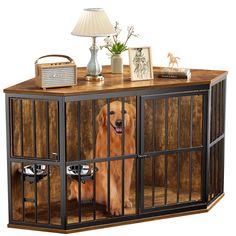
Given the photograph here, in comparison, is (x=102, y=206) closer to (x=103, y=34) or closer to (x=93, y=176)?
(x=93, y=176)

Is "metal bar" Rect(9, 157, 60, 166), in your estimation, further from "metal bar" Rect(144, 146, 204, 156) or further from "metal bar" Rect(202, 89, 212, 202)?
"metal bar" Rect(202, 89, 212, 202)

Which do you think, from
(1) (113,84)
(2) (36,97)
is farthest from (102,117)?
(2) (36,97)

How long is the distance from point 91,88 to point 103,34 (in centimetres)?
55

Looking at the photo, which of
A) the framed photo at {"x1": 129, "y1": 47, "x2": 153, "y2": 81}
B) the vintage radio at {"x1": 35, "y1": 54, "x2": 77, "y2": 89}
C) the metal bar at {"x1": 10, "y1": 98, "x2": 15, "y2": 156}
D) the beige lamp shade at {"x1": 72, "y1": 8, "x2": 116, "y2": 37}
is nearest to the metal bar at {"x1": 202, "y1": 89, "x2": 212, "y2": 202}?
the framed photo at {"x1": 129, "y1": 47, "x2": 153, "y2": 81}

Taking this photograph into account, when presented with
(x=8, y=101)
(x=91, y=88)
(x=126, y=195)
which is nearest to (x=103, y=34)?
(x=91, y=88)

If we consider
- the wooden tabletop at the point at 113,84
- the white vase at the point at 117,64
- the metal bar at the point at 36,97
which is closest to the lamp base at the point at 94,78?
the wooden tabletop at the point at 113,84

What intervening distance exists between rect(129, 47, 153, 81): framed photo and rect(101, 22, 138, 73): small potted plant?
400 millimetres

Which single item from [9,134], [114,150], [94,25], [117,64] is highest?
[94,25]

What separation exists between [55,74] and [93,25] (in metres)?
0.61

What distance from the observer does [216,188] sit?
8.45 m

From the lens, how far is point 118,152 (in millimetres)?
7820

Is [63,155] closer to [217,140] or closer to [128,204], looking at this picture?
[128,204]

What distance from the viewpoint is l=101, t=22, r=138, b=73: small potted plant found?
8.20 m

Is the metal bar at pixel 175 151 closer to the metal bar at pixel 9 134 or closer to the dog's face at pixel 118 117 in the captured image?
the dog's face at pixel 118 117
